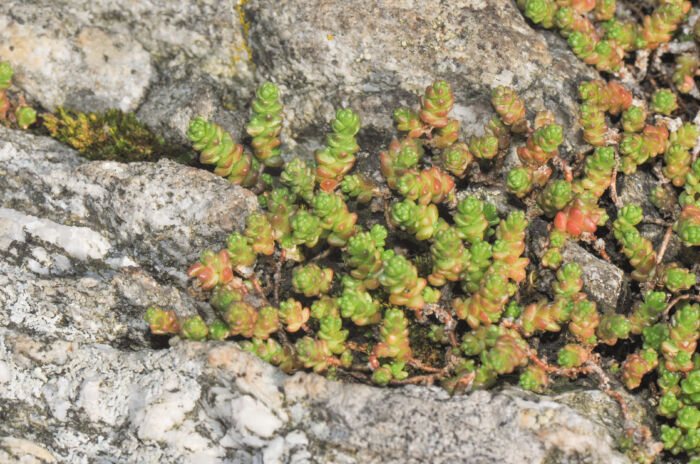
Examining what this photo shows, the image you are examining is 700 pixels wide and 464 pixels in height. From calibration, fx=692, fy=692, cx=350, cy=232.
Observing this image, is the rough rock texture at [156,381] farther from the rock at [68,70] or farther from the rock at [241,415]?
the rock at [68,70]

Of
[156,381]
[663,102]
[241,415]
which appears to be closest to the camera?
[241,415]

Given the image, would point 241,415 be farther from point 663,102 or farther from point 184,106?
point 663,102

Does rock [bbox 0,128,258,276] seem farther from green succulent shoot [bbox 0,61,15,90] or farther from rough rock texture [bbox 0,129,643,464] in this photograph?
green succulent shoot [bbox 0,61,15,90]

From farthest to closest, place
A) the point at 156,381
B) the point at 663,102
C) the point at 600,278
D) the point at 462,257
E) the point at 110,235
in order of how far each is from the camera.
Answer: the point at 663,102
the point at 110,235
the point at 600,278
the point at 462,257
the point at 156,381

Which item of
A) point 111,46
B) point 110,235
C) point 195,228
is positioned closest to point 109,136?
point 111,46

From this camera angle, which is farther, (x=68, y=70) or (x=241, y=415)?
(x=68, y=70)

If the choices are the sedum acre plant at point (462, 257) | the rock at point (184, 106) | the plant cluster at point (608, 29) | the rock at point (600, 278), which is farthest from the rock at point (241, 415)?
the plant cluster at point (608, 29)
